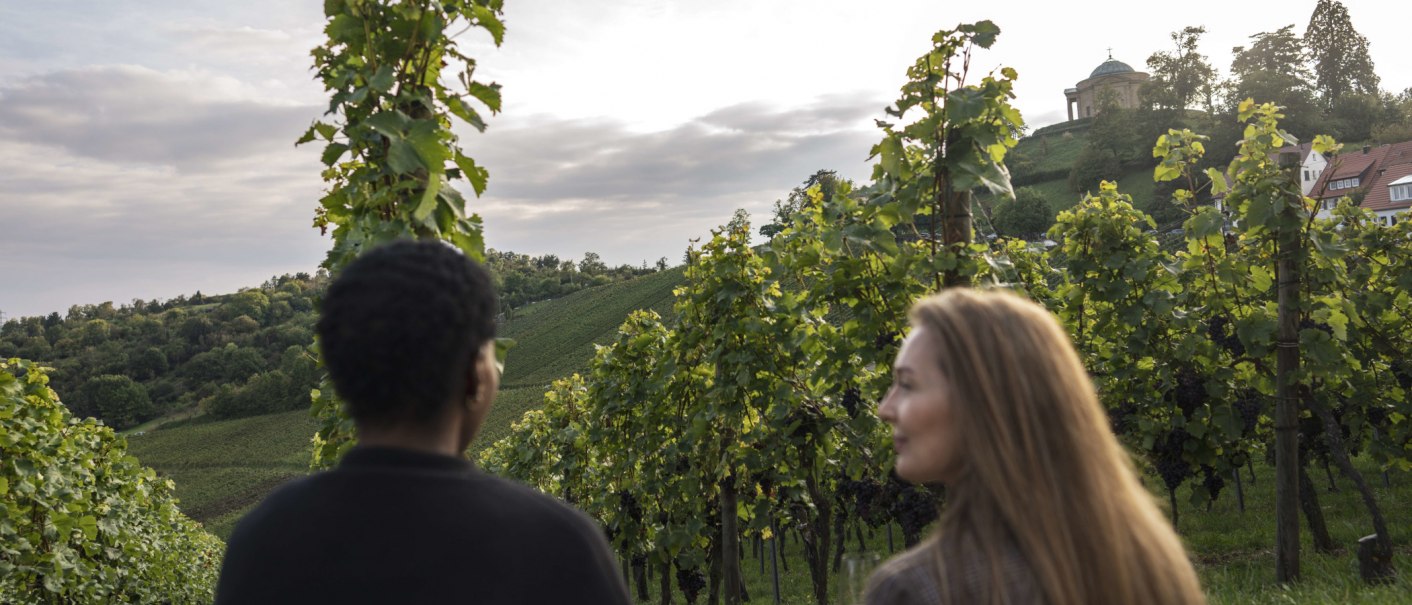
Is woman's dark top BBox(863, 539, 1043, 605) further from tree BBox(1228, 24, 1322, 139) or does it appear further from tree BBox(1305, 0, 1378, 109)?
tree BBox(1305, 0, 1378, 109)

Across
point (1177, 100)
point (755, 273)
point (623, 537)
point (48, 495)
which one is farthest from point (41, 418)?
point (1177, 100)

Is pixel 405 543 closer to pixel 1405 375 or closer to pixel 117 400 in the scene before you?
pixel 1405 375

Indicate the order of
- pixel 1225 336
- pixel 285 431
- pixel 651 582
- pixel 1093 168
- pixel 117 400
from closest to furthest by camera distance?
pixel 1225 336 < pixel 651 582 < pixel 285 431 < pixel 1093 168 < pixel 117 400

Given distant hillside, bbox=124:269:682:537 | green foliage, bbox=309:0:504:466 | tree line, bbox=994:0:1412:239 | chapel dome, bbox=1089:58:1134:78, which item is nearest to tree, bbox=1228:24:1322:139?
tree line, bbox=994:0:1412:239

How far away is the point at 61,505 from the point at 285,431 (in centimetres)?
6047

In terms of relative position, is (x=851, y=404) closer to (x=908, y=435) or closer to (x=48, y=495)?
(x=908, y=435)

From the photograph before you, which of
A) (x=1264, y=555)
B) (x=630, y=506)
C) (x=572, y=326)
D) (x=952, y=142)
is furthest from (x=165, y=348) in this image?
(x=952, y=142)

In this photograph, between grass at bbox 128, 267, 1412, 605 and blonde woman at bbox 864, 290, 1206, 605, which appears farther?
grass at bbox 128, 267, 1412, 605

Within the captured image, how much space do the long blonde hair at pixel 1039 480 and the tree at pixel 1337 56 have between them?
8195 centimetres

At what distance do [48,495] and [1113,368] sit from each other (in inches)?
361

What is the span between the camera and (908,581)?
1.49 metres

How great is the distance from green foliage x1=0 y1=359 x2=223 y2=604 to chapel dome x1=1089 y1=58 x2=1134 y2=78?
355 ft

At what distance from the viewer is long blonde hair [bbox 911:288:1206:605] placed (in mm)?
1469

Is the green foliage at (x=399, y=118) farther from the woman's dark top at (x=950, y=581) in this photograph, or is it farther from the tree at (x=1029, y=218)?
the tree at (x=1029, y=218)
